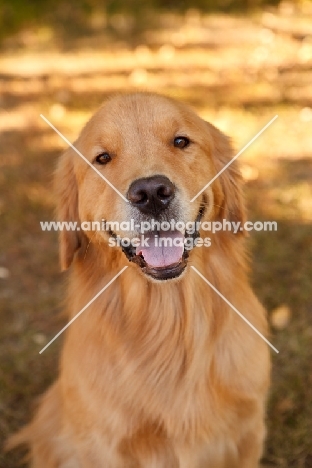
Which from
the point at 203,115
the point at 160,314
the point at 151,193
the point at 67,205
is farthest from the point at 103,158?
the point at 203,115

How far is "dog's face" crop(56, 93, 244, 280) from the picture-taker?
218 cm

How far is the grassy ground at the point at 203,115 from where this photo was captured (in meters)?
3.45

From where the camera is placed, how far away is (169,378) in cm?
239

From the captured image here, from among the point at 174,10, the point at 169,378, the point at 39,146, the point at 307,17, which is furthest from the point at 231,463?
the point at 174,10

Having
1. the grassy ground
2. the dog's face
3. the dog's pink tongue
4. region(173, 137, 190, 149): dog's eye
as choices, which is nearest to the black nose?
the dog's face

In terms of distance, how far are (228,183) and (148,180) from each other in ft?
2.01

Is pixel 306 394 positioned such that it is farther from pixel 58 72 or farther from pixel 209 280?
pixel 58 72

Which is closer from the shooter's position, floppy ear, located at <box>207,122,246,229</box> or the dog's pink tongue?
the dog's pink tongue

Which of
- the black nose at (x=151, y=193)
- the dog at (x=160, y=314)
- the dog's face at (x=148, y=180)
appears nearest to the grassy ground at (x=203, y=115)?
the dog at (x=160, y=314)

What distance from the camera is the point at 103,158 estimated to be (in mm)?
2434

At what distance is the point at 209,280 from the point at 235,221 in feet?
0.99

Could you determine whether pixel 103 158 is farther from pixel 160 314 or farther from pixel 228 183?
pixel 160 314

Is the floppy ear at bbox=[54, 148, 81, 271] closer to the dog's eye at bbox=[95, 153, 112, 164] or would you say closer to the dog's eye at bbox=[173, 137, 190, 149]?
the dog's eye at bbox=[95, 153, 112, 164]

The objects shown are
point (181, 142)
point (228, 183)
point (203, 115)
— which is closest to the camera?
point (181, 142)
